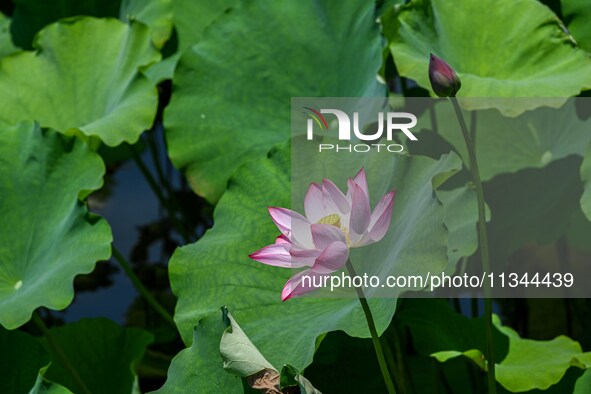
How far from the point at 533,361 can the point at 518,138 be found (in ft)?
1.75

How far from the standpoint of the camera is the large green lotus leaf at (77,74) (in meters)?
1.97

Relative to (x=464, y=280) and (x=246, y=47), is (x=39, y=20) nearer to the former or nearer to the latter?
(x=246, y=47)

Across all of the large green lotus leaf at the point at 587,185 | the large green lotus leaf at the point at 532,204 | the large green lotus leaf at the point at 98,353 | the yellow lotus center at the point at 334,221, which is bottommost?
the large green lotus leaf at the point at 98,353

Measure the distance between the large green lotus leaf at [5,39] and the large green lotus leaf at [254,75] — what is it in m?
0.67

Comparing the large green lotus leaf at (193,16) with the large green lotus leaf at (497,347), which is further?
the large green lotus leaf at (193,16)

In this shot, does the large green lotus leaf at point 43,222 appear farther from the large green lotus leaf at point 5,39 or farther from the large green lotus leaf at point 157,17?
the large green lotus leaf at point 5,39

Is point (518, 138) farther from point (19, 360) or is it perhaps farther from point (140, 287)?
point (19, 360)

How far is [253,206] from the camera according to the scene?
1527 millimetres

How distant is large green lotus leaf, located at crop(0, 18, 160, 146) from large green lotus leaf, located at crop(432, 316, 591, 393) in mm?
859

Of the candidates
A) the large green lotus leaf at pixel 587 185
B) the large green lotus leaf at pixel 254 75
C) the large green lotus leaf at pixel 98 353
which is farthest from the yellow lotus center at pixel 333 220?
the large green lotus leaf at pixel 98 353

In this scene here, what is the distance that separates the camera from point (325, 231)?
44.2 inches

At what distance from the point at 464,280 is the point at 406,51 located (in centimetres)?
57

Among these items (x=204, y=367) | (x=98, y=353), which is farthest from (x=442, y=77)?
(x=98, y=353)

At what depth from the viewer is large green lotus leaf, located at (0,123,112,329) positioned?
1.50 meters
